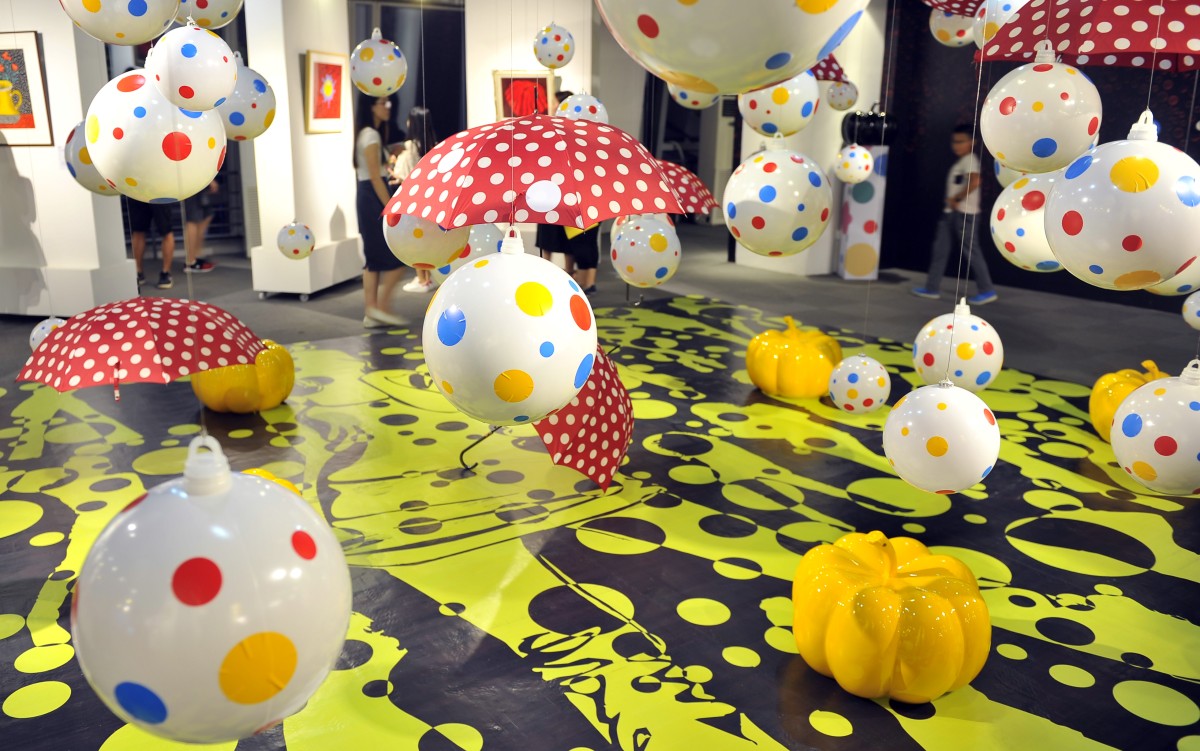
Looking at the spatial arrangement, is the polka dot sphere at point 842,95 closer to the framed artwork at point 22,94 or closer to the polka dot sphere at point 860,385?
the polka dot sphere at point 860,385

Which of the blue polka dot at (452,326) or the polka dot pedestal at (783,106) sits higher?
the polka dot pedestal at (783,106)

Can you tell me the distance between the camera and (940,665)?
304cm

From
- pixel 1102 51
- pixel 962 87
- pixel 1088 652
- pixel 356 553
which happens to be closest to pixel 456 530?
pixel 356 553

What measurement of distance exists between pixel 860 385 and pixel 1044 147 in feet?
7.87

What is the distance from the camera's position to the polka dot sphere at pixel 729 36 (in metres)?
1.41

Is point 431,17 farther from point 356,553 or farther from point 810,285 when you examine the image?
point 356,553

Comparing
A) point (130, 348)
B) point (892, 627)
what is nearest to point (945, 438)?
point (892, 627)

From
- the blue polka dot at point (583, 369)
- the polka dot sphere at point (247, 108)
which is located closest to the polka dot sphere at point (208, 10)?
the polka dot sphere at point (247, 108)

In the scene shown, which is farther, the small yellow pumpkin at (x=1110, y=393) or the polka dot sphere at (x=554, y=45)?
the polka dot sphere at (x=554, y=45)

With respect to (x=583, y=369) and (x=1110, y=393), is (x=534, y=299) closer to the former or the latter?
(x=583, y=369)

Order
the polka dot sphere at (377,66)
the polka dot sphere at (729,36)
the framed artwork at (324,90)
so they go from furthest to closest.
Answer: the framed artwork at (324,90) → the polka dot sphere at (377,66) → the polka dot sphere at (729,36)

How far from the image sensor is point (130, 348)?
2795 millimetres

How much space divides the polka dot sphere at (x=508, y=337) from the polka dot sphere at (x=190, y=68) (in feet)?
4.03

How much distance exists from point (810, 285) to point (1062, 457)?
5.20 m
